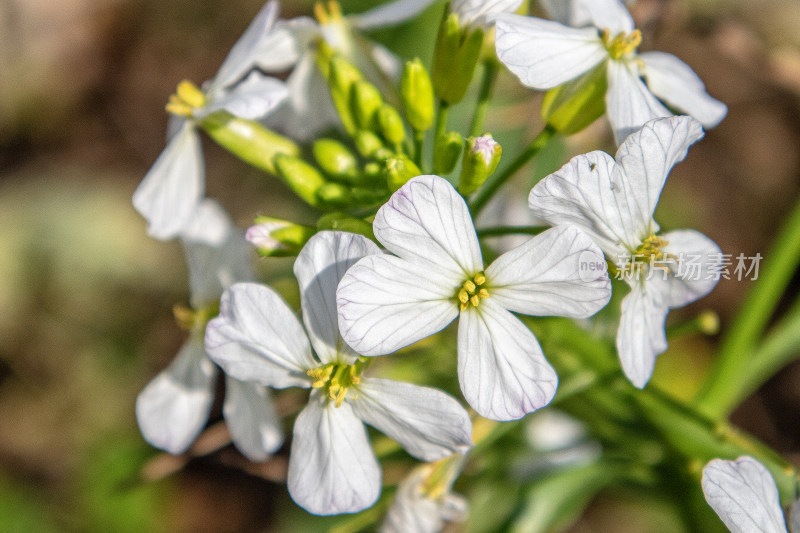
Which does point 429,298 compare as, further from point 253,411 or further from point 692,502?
point 692,502

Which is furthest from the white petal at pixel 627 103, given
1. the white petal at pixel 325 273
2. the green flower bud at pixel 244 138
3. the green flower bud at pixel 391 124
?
the green flower bud at pixel 244 138

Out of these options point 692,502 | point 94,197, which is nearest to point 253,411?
point 692,502

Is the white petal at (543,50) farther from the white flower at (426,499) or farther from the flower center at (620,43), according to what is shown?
the white flower at (426,499)

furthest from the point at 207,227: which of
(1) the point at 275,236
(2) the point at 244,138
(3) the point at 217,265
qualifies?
(1) the point at 275,236

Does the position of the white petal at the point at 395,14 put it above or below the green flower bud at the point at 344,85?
above

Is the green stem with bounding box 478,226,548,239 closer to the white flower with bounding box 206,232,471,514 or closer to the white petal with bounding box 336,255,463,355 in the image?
the white petal with bounding box 336,255,463,355

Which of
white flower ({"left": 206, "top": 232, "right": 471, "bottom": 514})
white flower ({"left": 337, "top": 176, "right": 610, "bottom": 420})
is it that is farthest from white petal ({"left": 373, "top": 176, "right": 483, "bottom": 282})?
white flower ({"left": 206, "top": 232, "right": 471, "bottom": 514})
